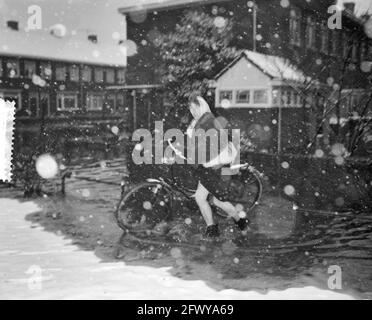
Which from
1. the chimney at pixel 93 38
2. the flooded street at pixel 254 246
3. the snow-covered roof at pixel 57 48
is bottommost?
the flooded street at pixel 254 246

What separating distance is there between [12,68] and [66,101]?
4.30 metres

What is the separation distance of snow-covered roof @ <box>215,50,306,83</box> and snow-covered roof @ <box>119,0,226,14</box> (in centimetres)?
295

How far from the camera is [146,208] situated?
535 cm

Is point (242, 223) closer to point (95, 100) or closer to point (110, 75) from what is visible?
point (95, 100)

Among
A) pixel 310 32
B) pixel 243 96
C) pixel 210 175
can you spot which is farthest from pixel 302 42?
pixel 210 175

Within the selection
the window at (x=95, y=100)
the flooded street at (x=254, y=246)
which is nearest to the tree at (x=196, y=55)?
the flooded street at (x=254, y=246)

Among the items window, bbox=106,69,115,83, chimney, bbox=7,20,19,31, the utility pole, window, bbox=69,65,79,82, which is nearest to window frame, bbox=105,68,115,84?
window, bbox=106,69,115,83

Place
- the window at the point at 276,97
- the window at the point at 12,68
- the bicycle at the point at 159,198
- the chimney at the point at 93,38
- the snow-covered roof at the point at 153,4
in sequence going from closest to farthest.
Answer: the bicycle at the point at 159,198
the window at the point at 276,97
the snow-covered roof at the point at 153,4
the window at the point at 12,68
the chimney at the point at 93,38

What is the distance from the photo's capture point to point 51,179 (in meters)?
8.54

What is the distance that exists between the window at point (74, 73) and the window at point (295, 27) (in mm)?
19020

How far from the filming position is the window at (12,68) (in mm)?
22641

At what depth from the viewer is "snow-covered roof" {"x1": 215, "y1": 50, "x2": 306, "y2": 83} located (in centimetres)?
955

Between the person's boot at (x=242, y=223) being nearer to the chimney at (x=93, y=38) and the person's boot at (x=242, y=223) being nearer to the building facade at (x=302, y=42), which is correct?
the building facade at (x=302, y=42)
